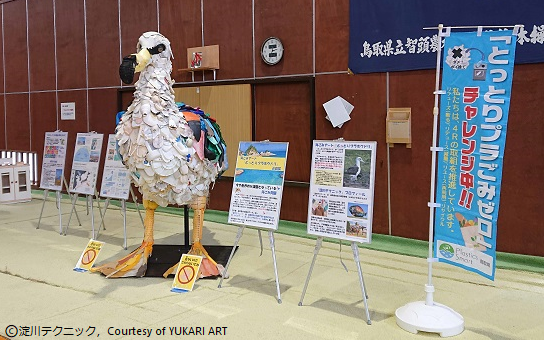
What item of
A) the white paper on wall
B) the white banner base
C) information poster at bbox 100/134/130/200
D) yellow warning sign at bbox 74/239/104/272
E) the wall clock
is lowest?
the white banner base

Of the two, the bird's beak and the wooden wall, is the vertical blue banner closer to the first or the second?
the wooden wall

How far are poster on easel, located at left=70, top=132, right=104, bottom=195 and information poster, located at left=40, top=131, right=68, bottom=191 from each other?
0.81 feet

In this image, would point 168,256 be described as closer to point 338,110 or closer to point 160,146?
point 160,146

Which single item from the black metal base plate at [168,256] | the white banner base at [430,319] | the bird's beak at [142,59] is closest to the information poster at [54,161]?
the black metal base plate at [168,256]

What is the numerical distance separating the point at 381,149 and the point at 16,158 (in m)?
6.42

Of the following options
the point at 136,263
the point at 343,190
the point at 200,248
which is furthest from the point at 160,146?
the point at 343,190

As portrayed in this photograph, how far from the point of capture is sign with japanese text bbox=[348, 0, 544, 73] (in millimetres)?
4062

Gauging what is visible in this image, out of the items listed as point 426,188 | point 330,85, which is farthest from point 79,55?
point 426,188

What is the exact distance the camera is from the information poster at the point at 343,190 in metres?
3.12

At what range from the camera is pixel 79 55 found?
760cm

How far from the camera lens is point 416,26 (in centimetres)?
460

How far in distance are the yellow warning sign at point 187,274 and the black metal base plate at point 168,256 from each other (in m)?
0.31

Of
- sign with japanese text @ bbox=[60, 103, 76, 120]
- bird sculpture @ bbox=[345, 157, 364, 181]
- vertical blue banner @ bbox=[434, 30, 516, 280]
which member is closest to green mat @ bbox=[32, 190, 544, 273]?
vertical blue banner @ bbox=[434, 30, 516, 280]

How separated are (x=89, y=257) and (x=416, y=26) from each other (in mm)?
3421
